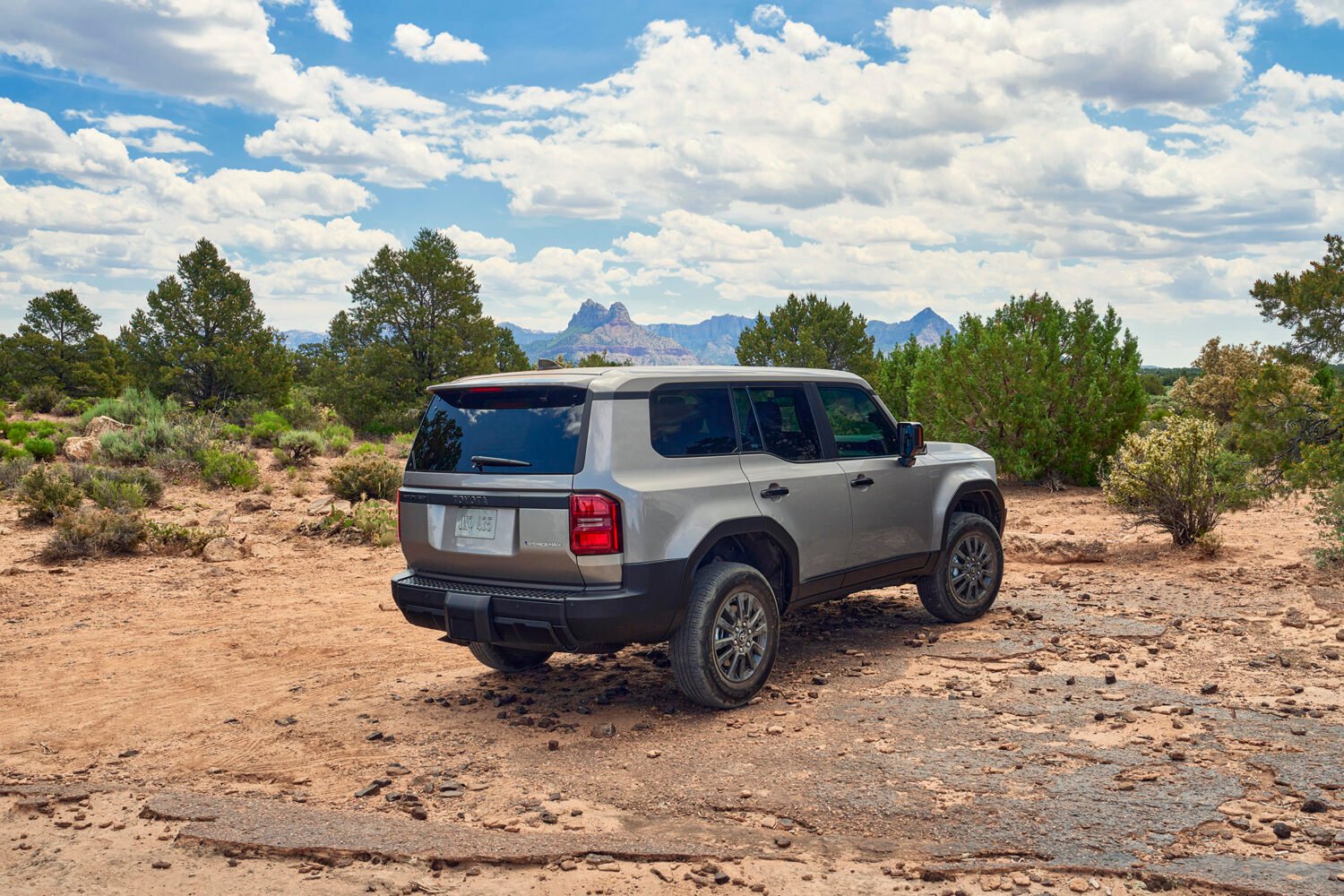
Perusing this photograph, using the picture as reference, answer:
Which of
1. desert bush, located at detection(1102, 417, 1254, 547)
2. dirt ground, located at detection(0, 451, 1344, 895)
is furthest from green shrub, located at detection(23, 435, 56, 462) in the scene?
desert bush, located at detection(1102, 417, 1254, 547)

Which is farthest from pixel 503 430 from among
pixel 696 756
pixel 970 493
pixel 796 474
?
pixel 970 493

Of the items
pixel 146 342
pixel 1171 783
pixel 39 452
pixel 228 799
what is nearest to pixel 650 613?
pixel 228 799

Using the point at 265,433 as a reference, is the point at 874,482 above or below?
below

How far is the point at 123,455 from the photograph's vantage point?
1691 centimetres

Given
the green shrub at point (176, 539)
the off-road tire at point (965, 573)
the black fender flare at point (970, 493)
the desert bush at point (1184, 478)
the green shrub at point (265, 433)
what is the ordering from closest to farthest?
the black fender flare at point (970, 493)
the off-road tire at point (965, 573)
the desert bush at point (1184, 478)
the green shrub at point (176, 539)
the green shrub at point (265, 433)

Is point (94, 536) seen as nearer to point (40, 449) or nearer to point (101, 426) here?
point (40, 449)

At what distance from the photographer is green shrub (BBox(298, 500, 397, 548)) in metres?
12.5

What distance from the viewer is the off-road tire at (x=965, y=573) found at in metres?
7.69

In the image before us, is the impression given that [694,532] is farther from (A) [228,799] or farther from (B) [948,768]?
(A) [228,799]

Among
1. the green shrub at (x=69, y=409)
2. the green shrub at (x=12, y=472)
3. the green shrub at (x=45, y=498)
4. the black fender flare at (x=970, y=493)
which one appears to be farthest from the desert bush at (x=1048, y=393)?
the green shrub at (x=69, y=409)

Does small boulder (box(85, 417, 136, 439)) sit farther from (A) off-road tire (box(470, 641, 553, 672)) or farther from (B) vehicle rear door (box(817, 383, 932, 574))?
(B) vehicle rear door (box(817, 383, 932, 574))

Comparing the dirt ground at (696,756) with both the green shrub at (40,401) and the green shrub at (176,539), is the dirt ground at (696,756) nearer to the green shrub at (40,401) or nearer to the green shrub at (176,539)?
the green shrub at (176,539)

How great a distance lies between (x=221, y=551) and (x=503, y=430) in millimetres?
7369

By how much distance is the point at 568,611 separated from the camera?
16.9 feet
